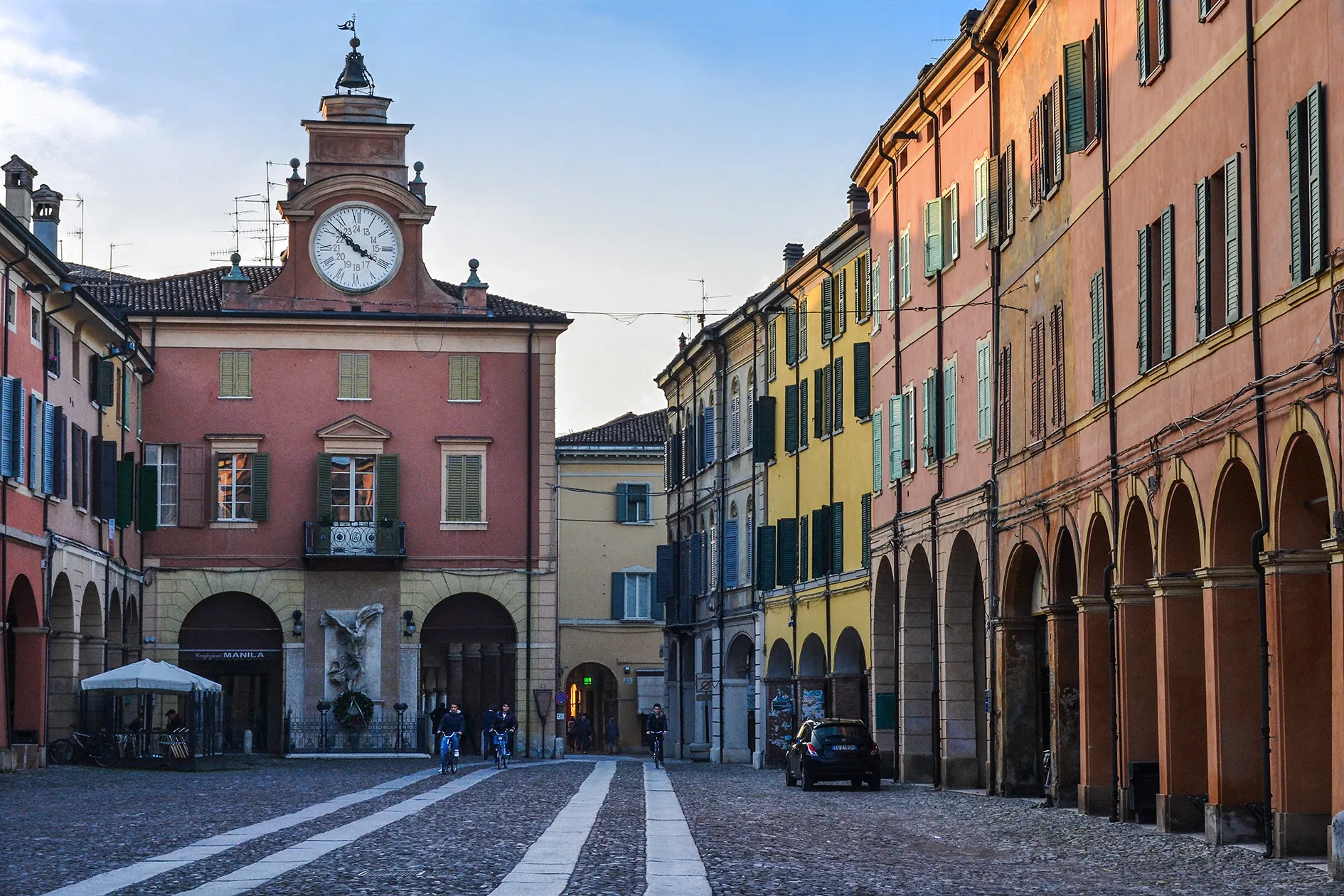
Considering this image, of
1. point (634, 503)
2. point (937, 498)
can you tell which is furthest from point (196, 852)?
point (634, 503)

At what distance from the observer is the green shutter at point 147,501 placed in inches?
1983

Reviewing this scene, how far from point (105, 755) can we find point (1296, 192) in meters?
30.1

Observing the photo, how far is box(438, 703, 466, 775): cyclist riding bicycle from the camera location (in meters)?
Result: 42.2

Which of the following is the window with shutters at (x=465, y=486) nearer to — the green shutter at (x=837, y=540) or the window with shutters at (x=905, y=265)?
the green shutter at (x=837, y=540)

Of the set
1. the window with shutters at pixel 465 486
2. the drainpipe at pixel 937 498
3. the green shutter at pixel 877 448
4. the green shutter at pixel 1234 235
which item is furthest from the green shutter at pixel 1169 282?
the window with shutters at pixel 465 486

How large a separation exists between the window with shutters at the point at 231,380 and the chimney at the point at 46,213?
21.0ft

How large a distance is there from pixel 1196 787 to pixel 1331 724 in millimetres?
4446

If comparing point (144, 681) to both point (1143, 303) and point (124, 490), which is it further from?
point (1143, 303)

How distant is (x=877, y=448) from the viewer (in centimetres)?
3919

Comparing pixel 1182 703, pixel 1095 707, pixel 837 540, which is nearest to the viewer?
pixel 1182 703

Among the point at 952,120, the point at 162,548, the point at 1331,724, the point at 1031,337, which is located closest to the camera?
the point at 1331,724

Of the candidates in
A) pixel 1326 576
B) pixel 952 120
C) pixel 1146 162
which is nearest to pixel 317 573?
pixel 952 120

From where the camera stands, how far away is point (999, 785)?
97.4 feet

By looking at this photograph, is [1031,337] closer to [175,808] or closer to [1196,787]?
[1196,787]
